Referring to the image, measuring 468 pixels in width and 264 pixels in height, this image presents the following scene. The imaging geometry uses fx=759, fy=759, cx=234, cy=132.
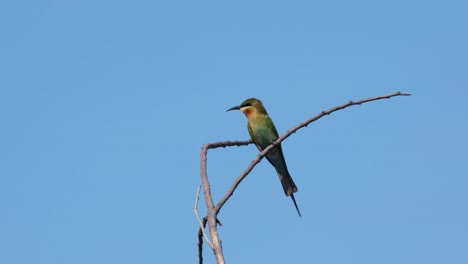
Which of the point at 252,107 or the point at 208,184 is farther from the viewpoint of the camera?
the point at 252,107

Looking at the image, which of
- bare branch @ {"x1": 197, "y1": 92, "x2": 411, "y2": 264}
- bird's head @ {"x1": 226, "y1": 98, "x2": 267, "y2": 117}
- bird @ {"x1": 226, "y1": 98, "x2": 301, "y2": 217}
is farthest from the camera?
bird's head @ {"x1": 226, "y1": 98, "x2": 267, "y2": 117}

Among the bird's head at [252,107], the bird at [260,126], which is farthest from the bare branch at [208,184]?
the bird's head at [252,107]

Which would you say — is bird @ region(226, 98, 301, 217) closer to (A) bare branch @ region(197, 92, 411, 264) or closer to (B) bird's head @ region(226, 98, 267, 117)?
(B) bird's head @ region(226, 98, 267, 117)

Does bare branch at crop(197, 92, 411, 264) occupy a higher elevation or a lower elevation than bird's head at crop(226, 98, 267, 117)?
lower

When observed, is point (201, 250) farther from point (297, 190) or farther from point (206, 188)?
point (297, 190)

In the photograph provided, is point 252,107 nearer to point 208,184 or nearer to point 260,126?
point 260,126

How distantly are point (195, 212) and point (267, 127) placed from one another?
4.35m

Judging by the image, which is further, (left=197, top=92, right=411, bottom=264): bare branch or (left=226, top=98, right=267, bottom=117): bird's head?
(left=226, top=98, right=267, bottom=117): bird's head

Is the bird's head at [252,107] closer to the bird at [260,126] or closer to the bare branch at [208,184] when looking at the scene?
the bird at [260,126]

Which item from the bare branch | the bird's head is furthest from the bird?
the bare branch

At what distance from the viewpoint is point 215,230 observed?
2475 mm

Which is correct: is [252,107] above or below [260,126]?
above

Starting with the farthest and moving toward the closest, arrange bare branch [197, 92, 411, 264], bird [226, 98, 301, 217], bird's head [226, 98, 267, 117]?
bird's head [226, 98, 267, 117]
bird [226, 98, 301, 217]
bare branch [197, 92, 411, 264]

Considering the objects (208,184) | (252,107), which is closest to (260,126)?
(252,107)
